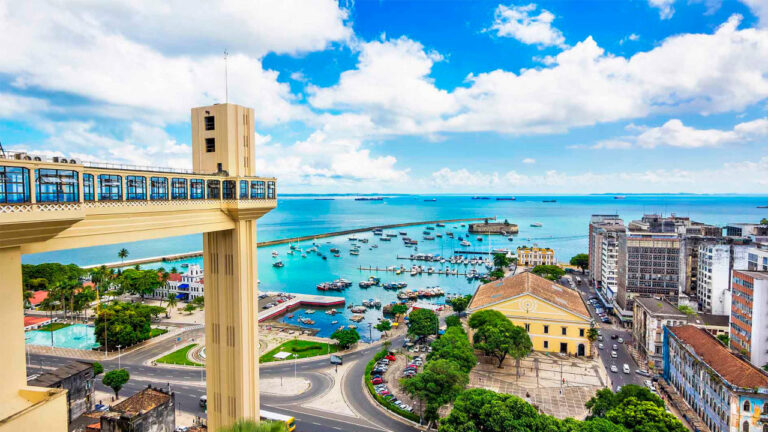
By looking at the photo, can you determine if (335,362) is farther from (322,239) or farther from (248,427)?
(322,239)

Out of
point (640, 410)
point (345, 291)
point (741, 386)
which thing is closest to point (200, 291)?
point (345, 291)

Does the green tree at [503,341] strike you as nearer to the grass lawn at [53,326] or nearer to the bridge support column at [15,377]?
the bridge support column at [15,377]

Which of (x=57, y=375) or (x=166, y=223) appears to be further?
(x=57, y=375)

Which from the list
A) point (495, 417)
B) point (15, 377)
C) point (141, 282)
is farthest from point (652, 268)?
point (141, 282)

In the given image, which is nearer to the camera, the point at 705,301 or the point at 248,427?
the point at 248,427

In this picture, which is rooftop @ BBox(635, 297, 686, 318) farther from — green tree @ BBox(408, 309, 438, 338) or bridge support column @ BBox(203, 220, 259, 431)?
bridge support column @ BBox(203, 220, 259, 431)

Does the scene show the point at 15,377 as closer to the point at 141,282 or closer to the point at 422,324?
the point at 422,324

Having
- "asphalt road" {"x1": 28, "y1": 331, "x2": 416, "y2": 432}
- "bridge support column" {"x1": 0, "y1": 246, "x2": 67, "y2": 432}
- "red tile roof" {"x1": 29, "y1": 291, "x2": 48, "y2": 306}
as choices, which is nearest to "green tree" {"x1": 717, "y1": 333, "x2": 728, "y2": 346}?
"asphalt road" {"x1": 28, "y1": 331, "x2": 416, "y2": 432}
